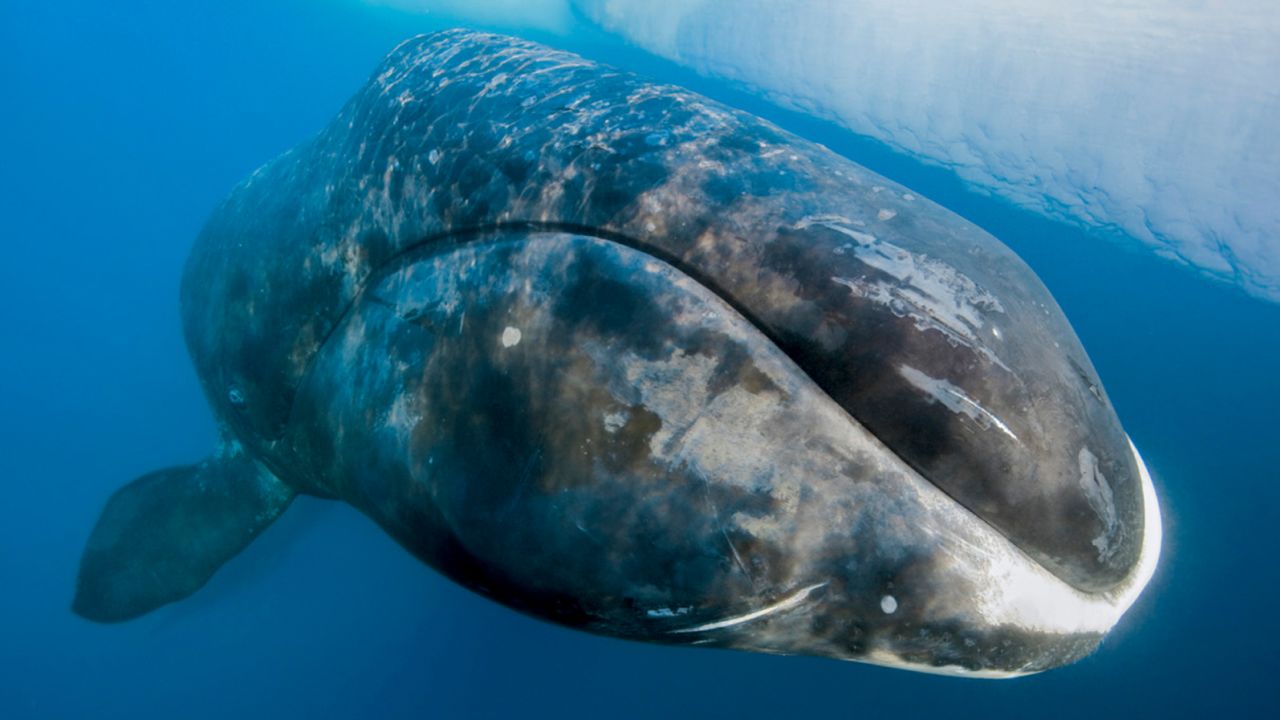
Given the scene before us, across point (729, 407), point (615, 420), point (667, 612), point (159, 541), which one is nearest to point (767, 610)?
point (667, 612)

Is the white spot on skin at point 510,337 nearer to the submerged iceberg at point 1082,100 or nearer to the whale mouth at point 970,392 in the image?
the whale mouth at point 970,392

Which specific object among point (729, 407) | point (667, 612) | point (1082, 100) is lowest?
point (1082, 100)

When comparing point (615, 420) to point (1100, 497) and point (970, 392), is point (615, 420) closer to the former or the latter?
point (970, 392)

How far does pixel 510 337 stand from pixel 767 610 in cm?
149

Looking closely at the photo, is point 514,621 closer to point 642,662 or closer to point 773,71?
point 642,662

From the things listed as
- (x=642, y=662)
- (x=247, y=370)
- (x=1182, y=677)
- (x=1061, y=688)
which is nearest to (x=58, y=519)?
(x=642, y=662)

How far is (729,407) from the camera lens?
7.64 ft

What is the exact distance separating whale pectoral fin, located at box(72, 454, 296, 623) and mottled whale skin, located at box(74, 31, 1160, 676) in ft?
16.6

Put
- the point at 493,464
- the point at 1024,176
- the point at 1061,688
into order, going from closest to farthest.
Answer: the point at 493,464 → the point at 1061,688 → the point at 1024,176

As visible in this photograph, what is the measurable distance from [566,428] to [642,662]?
17.8 metres

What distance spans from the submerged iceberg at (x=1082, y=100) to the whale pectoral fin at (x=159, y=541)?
3604cm

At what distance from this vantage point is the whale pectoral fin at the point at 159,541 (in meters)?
7.40

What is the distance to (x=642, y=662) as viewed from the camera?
1841cm

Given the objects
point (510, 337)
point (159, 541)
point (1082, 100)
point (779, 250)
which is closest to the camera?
point (779, 250)
